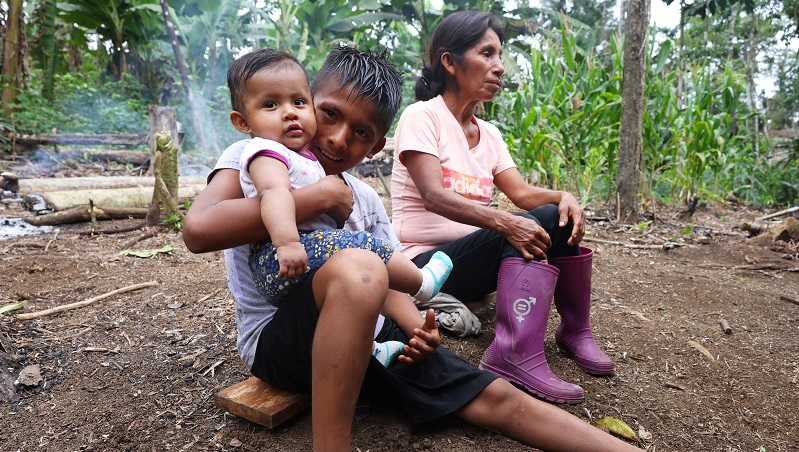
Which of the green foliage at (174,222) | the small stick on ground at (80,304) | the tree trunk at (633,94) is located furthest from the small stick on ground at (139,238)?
the tree trunk at (633,94)

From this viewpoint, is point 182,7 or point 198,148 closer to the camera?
point 182,7

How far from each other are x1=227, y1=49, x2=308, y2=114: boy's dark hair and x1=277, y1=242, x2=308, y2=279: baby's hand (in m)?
0.46

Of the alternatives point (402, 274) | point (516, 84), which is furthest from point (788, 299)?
point (516, 84)

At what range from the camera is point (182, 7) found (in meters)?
10.3

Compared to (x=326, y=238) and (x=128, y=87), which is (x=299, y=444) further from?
(x=128, y=87)

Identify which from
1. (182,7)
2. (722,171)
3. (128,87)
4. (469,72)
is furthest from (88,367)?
(128,87)

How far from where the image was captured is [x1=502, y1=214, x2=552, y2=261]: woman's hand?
63.0 inches

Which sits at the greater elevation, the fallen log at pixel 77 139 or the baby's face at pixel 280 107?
the fallen log at pixel 77 139

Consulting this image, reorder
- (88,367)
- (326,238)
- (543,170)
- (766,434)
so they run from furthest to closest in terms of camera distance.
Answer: (543,170) → (88,367) → (766,434) → (326,238)

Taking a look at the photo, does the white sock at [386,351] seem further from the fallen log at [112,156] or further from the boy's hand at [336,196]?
the fallen log at [112,156]

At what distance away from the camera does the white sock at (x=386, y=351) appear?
4.60 feet

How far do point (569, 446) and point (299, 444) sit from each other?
688 millimetres

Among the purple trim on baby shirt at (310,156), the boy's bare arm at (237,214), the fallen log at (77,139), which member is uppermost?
the fallen log at (77,139)

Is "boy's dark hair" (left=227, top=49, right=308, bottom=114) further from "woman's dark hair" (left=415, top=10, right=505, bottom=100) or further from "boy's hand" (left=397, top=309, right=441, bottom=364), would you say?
"woman's dark hair" (left=415, top=10, right=505, bottom=100)
